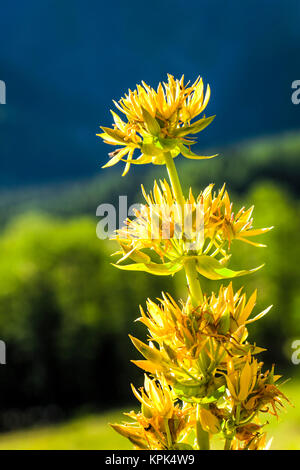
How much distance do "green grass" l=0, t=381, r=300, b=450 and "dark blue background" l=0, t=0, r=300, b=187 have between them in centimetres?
4436

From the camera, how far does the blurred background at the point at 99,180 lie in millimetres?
26359

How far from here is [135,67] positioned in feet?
261

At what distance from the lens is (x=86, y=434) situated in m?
24.3

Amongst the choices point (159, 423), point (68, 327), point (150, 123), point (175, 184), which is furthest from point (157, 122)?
point (68, 327)

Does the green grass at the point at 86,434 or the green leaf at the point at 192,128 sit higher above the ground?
the green leaf at the point at 192,128

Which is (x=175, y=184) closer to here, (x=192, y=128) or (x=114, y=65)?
(x=192, y=128)

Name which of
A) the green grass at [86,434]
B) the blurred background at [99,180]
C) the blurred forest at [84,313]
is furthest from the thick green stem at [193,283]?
the blurred forest at [84,313]

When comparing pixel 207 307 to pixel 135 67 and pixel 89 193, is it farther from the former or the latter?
→ pixel 135 67

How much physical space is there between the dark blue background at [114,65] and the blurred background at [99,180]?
0.25 meters

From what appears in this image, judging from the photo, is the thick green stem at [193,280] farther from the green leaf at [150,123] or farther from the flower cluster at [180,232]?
the green leaf at [150,123]

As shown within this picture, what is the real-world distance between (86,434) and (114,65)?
207 feet

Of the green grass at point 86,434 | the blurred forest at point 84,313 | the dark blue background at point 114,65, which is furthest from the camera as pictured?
the dark blue background at point 114,65

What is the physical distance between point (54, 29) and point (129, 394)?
249ft

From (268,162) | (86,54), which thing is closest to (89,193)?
(268,162)
